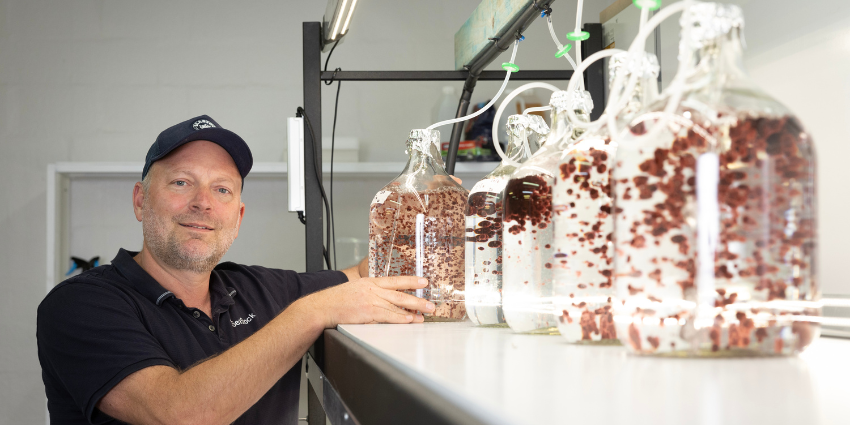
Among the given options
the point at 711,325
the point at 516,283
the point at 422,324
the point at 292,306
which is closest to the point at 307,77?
the point at 292,306

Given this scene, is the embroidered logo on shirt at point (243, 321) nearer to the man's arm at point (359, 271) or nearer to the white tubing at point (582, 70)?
the man's arm at point (359, 271)

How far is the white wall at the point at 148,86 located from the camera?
8.67ft

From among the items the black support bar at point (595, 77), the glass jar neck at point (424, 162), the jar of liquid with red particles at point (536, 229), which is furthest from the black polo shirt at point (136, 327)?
the black support bar at point (595, 77)

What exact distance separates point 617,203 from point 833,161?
659 mm

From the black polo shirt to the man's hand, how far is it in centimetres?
25

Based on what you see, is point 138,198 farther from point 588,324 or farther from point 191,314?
point 588,324

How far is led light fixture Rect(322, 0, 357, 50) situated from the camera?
1071mm

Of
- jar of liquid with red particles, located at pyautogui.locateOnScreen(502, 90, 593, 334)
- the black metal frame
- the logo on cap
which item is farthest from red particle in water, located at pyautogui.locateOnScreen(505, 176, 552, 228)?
the logo on cap

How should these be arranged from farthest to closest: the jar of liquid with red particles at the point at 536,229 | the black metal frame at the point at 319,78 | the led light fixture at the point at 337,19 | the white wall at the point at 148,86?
the white wall at the point at 148,86 < the black metal frame at the point at 319,78 < the led light fixture at the point at 337,19 < the jar of liquid with red particles at the point at 536,229

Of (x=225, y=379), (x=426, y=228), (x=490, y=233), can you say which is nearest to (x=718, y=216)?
(x=490, y=233)

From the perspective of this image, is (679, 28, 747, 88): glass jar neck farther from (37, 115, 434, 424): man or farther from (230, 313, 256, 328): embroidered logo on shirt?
(230, 313, 256, 328): embroidered logo on shirt

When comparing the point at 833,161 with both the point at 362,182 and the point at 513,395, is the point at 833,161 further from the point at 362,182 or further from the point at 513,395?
the point at 362,182

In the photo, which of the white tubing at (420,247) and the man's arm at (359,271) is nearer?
the white tubing at (420,247)

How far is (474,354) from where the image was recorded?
46cm
